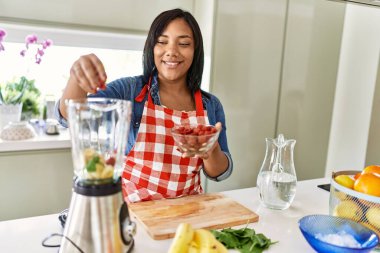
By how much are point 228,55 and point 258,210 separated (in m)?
0.97

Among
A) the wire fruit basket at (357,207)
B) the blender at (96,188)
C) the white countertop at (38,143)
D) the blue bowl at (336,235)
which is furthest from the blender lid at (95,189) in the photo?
the white countertop at (38,143)

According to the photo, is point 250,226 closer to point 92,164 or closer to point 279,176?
point 279,176

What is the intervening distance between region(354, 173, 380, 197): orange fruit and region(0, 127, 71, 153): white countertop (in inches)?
48.0

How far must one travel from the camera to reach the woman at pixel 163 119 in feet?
4.00

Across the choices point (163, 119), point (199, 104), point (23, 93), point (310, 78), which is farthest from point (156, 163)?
point (310, 78)

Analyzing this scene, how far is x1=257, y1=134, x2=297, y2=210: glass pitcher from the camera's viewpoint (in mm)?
1046

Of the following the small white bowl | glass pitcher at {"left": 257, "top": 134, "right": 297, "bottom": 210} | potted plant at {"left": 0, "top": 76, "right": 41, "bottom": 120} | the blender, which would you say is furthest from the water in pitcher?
potted plant at {"left": 0, "top": 76, "right": 41, "bottom": 120}

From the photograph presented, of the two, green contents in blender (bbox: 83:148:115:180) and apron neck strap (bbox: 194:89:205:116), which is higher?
apron neck strap (bbox: 194:89:205:116)

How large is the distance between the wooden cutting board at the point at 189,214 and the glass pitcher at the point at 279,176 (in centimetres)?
10

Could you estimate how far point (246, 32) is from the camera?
1.82 meters

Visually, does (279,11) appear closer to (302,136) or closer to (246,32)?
(246,32)

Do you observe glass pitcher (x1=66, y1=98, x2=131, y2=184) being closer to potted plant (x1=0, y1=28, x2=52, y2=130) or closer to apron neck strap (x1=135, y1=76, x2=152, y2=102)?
apron neck strap (x1=135, y1=76, x2=152, y2=102)

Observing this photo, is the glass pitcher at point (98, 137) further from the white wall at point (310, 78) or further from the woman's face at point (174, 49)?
the white wall at point (310, 78)

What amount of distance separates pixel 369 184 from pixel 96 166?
2.04 ft
